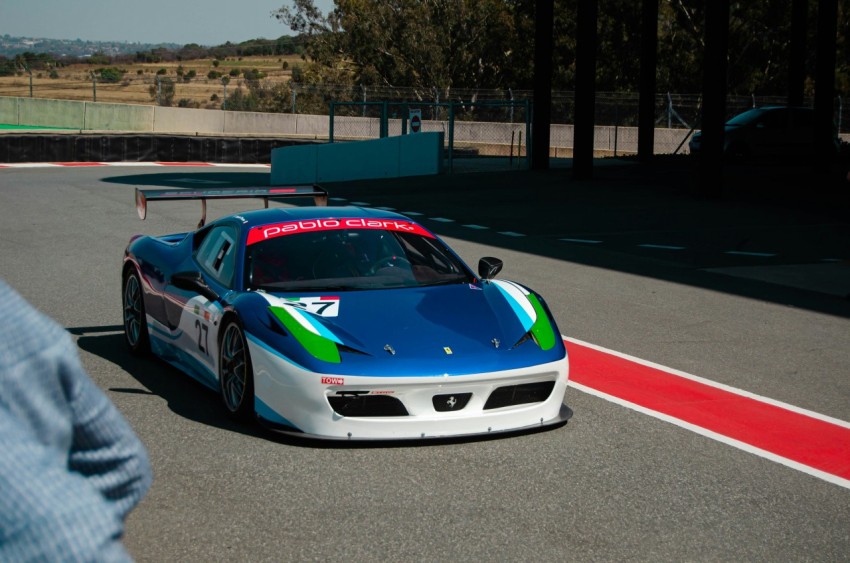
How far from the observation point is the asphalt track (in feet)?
17.2

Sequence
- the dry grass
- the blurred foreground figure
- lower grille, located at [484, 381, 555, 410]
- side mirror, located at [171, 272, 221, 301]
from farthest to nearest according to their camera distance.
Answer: the dry grass
side mirror, located at [171, 272, 221, 301]
lower grille, located at [484, 381, 555, 410]
the blurred foreground figure

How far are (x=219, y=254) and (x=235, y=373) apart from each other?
1335mm

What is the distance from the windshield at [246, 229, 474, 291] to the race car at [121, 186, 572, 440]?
0.01 metres

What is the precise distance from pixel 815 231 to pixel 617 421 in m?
12.9

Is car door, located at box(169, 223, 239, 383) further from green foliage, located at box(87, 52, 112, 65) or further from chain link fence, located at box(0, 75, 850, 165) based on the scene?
green foliage, located at box(87, 52, 112, 65)

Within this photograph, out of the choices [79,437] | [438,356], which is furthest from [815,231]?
[79,437]

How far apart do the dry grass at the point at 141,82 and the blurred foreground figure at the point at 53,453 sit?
49404 millimetres

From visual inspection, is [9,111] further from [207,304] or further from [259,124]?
[207,304]

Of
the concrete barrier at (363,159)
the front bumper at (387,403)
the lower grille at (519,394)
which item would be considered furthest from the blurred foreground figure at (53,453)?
the concrete barrier at (363,159)

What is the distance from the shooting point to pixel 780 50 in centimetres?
5666

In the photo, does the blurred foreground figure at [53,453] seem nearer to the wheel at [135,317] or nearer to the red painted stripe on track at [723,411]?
the red painted stripe on track at [723,411]

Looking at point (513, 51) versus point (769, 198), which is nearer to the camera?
point (769, 198)

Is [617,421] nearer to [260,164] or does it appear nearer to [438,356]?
[438,356]

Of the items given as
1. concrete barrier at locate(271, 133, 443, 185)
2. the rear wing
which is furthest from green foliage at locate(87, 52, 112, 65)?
the rear wing
